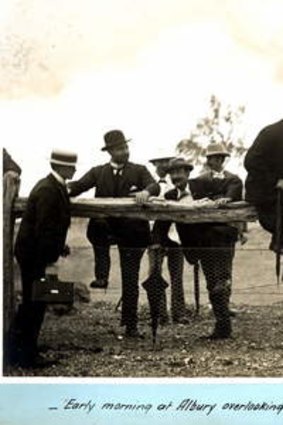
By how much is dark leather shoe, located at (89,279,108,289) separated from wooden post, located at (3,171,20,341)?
1.55 ft

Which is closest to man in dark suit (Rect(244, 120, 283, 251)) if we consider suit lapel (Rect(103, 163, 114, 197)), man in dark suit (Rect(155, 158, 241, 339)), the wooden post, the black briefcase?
man in dark suit (Rect(155, 158, 241, 339))

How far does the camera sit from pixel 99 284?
597 cm

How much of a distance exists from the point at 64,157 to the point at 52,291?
772 millimetres

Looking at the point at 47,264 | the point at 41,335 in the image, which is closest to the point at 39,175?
the point at 47,264

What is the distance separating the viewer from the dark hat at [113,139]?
5.98 meters

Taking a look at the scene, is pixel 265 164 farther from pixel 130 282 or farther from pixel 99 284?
pixel 99 284

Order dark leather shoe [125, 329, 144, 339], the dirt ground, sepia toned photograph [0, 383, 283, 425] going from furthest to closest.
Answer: dark leather shoe [125, 329, 144, 339] < the dirt ground < sepia toned photograph [0, 383, 283, 425]

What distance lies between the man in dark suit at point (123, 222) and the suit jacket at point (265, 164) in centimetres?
56

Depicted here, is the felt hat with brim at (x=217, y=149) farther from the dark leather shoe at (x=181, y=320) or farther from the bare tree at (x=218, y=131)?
the dark leather shoe at (x=181, y=320)

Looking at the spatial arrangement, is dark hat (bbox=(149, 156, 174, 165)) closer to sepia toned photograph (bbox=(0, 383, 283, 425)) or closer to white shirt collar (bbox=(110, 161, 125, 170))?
white shirt collar (bbox=(110, 161, 125, 170))

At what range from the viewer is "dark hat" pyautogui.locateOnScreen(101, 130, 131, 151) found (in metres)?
5.98

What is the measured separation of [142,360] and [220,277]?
65 cm

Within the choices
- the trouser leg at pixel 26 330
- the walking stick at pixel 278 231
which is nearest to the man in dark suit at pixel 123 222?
the trouser leg at pixel 26 330

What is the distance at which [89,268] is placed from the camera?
5.95 m
